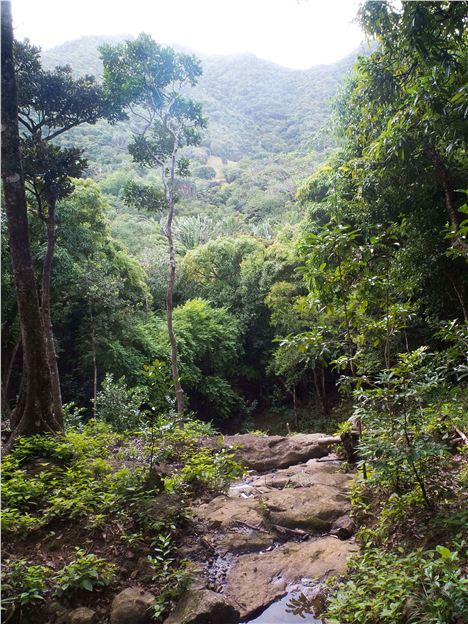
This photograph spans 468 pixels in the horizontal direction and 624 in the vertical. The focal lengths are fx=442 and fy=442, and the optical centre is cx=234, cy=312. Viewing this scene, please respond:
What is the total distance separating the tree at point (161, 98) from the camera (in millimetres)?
9820

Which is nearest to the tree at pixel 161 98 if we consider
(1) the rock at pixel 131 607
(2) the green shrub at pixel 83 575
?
(2) the green shrub at pixel 83 575

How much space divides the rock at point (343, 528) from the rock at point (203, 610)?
1.37 m

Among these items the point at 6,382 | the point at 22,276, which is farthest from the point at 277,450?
the point at 6,382

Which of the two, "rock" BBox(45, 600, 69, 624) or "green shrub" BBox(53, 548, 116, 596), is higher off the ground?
"green shrub" BBox(53, 548, 116, 596)

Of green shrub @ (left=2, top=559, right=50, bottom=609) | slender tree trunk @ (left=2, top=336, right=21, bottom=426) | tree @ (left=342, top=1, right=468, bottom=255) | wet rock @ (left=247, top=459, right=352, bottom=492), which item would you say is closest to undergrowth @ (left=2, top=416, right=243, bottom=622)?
green shrub @ (left=2, top=559, right=50, bottom=609)

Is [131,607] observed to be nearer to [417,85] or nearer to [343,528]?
[343,528]

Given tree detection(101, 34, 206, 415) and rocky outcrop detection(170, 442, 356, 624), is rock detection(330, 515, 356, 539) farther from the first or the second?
tree detection(101, 34, 206, 415)

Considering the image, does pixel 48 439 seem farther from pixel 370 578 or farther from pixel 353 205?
pixel 353 205

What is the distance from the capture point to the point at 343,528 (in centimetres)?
403

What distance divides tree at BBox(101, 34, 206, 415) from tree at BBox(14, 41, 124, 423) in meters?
1.02

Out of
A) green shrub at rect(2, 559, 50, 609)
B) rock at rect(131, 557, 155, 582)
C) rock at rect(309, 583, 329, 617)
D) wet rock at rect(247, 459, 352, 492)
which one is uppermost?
green shrub at rect(2, 559, 50, 609)

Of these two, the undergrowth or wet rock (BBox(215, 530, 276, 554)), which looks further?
wet rock (BBox(215, 530, 276, 554))

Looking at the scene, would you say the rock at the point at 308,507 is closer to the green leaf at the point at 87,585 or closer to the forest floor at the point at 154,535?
the forest floor at the point at 154,535

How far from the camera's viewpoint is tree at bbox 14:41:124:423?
7.79m
